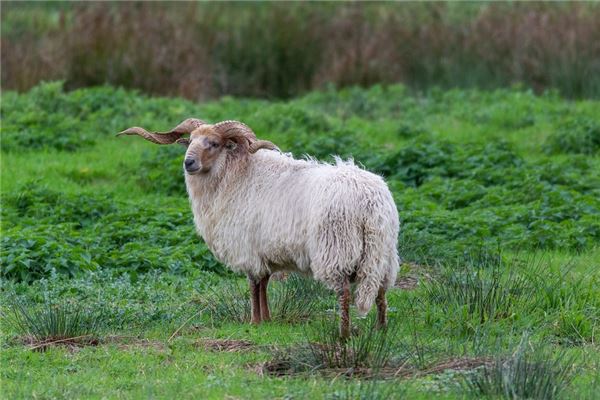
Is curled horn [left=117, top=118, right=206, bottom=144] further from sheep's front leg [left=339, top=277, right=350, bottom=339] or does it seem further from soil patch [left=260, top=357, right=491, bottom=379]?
soil patch [left=260, top=357, right=491, bottom=379]

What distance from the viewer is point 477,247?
1034 centimetres

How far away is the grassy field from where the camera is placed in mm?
7105

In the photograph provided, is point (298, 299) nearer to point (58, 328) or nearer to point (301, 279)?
point (301, 279)

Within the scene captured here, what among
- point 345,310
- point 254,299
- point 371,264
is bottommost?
point 254,299

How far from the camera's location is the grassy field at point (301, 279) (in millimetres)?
7105

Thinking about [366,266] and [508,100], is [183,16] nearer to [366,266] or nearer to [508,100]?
[508,100]

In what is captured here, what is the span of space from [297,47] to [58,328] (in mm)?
13277

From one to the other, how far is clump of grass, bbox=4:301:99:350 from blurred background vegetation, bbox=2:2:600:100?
10793 millimetres

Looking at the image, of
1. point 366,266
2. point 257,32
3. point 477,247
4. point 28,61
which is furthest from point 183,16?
point 366,266

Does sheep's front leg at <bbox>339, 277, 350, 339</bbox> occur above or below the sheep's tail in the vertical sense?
below

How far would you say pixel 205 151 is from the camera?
29.5ft

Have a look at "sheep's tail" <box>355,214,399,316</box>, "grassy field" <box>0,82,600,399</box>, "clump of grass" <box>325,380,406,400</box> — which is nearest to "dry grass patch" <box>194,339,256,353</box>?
"grassy field" <box>0,82,600,399</box>

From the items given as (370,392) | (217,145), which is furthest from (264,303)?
(370,392)

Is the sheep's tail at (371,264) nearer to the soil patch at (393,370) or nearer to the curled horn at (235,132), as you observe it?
the soil patch at (393,370)
